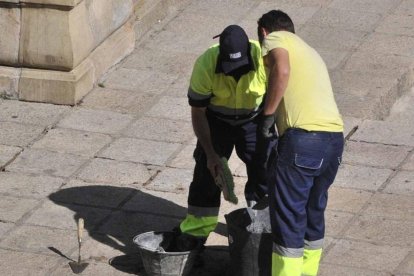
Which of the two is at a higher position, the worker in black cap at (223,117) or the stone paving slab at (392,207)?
the worker in black cap at (223,117)

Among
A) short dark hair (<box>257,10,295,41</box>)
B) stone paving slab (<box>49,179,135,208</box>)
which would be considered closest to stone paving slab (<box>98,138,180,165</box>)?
stone paving slab (<box>49,179,135,208</box>)

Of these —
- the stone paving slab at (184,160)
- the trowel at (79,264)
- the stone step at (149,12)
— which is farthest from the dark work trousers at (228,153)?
the stone step at (149,12)

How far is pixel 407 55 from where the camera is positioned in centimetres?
1145

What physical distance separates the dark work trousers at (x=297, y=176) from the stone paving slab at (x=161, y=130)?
2.71m

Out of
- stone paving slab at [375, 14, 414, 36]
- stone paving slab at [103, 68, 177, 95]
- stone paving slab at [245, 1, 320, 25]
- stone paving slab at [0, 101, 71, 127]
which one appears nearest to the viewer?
stone paving slab at [0, 101, 71, 127]

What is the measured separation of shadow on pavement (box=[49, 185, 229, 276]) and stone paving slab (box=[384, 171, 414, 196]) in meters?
1.46

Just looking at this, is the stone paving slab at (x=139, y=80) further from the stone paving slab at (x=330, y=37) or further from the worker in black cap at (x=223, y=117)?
the worker in black cap at (x=223, y=117)

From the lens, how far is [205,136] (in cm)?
775

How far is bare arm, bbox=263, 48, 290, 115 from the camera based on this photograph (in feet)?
23.4

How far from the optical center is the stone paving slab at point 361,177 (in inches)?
367

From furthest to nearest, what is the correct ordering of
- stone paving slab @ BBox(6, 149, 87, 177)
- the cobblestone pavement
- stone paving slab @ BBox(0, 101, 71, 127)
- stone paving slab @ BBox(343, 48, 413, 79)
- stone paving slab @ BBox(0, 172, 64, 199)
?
stone paving slab @ BBox(343, 48, 413, 79) < stone paving slab @ BBox(0, 101, 71, 127) < stone paving slab @ BBox(6, 149, 87, 177) < stone paving slab @ BBox(0, 172, 64, 199) < the cobblestone pavement

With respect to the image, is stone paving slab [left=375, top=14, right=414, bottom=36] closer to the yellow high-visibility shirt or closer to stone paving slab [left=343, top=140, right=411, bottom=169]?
stone paving slab [left=343, top=140, right=411, bottom=169]

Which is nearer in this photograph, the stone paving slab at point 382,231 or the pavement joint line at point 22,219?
the stone paving slab at point 382,231

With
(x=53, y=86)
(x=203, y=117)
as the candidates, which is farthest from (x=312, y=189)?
(x=53, y=86)
